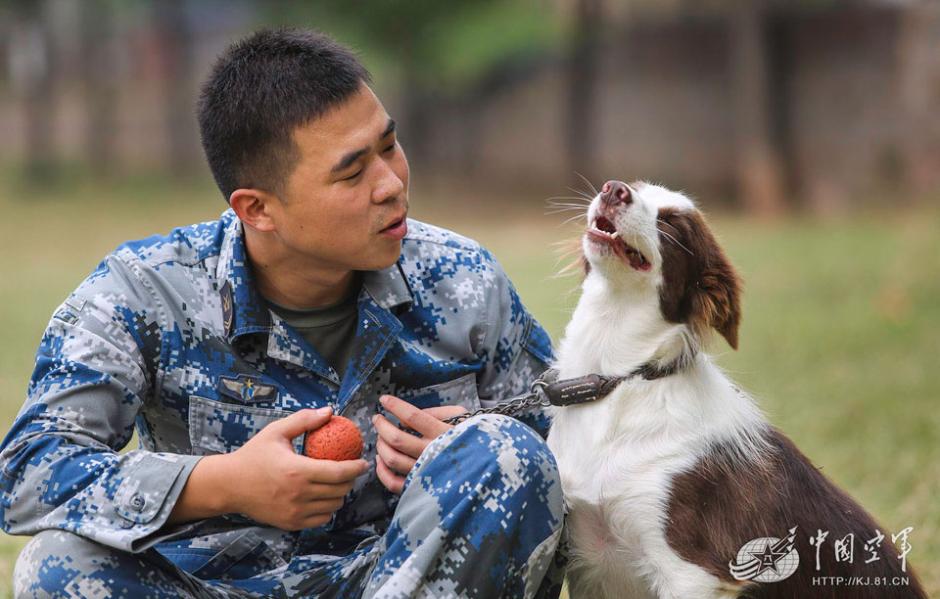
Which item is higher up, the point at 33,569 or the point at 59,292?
the point at 33,569

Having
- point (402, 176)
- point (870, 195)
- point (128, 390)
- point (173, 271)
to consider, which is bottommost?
point (870, 195)

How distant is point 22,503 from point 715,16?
1345 centimetres

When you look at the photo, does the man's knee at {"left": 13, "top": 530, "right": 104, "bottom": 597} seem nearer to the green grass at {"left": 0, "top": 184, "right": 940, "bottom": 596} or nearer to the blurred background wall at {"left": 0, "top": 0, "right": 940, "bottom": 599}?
the green grass at {"left": 0, "top": 184, "right": 940, "bottom": 596}

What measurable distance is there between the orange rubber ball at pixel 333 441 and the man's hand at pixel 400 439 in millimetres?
162

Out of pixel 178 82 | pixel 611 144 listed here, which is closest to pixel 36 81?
pixel 178 82

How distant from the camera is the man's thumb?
243 centimetres

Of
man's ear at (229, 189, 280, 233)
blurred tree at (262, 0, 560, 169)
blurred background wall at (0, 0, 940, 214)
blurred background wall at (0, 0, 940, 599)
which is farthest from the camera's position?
blurred tree at (262, 0, 560, 169)

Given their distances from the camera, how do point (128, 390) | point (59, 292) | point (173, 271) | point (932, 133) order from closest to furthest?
point (128, 390) < point (173, 271) < point (59, 292) < point (932, 133)

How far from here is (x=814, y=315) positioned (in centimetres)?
750

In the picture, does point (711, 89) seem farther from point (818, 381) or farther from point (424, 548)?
point (424, 548)

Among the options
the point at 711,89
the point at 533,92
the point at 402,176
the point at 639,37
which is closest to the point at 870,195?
the point at 711,89

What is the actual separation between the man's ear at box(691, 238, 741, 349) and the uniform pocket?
3.31ft

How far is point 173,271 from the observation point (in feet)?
9.22

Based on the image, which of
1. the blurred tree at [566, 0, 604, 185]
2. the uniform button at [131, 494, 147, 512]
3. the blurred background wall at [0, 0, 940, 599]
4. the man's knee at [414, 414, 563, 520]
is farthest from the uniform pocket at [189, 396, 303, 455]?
the blurred tree at [566, 0, 604, 185]
